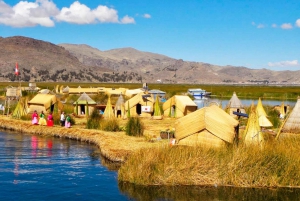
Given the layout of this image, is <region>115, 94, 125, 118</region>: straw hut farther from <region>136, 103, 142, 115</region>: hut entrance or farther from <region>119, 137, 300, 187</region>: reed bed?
<region>119, 137, 300, 187</region>: reed bed

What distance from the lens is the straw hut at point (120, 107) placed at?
33500mm

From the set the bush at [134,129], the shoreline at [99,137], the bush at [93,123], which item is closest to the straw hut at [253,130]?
the shoreline at [99,137]

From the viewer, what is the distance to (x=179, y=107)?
34.9 m

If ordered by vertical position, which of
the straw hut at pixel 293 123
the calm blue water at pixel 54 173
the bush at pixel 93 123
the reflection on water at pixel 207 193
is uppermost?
the straw hut at pixel 293 123

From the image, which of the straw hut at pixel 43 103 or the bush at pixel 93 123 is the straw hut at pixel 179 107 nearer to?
the straw hut at pixel 43 103

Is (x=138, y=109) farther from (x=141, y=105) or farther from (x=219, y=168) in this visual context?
(x=219, y=168)

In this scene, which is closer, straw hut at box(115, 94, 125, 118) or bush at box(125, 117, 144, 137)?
bush at box(125, 117, 144, 137)

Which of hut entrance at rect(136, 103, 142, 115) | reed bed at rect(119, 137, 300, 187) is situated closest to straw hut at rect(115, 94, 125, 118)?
hut entrance at rect(136, 103, 142, 115)

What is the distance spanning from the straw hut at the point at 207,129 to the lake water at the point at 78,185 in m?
3.51

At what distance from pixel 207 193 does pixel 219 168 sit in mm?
994

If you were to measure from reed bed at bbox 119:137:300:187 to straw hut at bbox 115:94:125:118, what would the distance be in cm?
1956

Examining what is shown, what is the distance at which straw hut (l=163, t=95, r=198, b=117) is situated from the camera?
3478 centimetres

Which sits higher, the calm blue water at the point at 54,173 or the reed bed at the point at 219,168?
the reed bed at the point at 219,168

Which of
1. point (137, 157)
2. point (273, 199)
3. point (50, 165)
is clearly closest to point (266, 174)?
point (273, 199)
